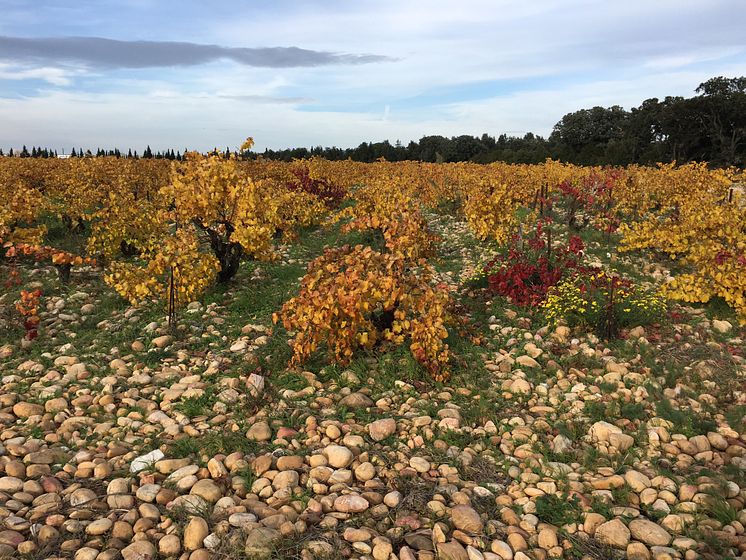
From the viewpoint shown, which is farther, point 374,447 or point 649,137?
point 649,137

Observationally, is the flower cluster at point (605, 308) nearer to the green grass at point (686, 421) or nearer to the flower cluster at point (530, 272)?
the flower cluster at point (530, 272)

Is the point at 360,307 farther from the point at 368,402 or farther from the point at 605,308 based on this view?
the point at 605,308

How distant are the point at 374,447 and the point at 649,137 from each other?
46547 mm

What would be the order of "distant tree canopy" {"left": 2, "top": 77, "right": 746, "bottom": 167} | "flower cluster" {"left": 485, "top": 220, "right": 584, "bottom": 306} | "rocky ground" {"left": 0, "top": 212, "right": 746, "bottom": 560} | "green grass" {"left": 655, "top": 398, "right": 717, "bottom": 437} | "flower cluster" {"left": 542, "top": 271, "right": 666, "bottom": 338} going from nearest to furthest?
1. "rocky ground" {"left": 0, "top": 212, "right": 746, "bottom": 560}
2. "green grass" {"left": 655, "top": 398, "right": 717, "bottom": 437}
3. "flower cluster" {"left": 542, "top": 271, "right": 666, "bottom": 338}
4. "flower cluster" {"left": 485, "top": 220, "right": 584, "bottom": 306}
5. "distant tree canopy" {"left": 2, "top": 77, "right": 746, "bottom": 167}

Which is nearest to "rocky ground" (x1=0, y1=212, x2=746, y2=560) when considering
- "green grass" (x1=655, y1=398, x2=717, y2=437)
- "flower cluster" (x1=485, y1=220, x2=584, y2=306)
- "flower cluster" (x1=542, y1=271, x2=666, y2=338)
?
"green grass" (x1=655, y1=398, x2=717, y2=437)

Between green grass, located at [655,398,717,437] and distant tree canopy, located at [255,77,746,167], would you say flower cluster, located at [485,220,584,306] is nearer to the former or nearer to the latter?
green grass, located at [655,398,717,437]

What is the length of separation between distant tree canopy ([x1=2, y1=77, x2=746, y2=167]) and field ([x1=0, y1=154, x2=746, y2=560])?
89.0 ft

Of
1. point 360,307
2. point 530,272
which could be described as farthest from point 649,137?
point 360,307

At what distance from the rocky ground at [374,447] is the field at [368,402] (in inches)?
0.7

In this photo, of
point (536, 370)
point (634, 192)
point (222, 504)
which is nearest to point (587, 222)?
point (634, 192)

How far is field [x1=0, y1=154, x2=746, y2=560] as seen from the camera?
10.3 feet

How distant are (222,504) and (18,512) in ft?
4.30

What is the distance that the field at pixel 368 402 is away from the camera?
3.15m

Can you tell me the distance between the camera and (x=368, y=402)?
4.67 metres
